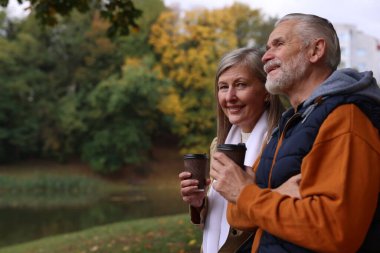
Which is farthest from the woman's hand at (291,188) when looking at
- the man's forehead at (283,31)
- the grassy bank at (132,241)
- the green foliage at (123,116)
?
the green foliage at (123,116)

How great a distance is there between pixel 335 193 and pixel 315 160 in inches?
5.3

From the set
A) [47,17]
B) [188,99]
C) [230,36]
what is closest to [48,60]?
[188,99]

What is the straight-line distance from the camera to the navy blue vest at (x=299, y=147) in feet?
5.56

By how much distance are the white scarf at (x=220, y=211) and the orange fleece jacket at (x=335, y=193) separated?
76 cm

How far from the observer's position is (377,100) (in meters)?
1.71

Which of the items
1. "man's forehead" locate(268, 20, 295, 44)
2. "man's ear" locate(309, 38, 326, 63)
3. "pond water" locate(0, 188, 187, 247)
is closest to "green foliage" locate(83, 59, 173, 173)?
"pond water" locate(0, 188, 187, 247)

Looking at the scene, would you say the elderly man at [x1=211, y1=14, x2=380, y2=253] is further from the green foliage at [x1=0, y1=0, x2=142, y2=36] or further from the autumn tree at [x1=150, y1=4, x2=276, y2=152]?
the autumn tree at [x1=150, y1=4, x2=276, y2=152]

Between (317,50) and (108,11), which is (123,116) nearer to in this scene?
(108,11)

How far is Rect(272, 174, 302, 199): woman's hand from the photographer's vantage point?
1710 millimetres

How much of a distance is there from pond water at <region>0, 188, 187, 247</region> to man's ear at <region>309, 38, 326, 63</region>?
1073 cm

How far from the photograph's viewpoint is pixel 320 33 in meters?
1.96

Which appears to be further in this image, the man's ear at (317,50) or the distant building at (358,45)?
the distant building at (358,45)

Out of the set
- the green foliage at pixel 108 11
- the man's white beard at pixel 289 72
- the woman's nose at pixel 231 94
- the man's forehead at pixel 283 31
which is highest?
the green foliage at pixel 108 11

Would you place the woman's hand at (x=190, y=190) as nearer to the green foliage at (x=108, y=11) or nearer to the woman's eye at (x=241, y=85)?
the woman's eye at (x=241, y=85)
